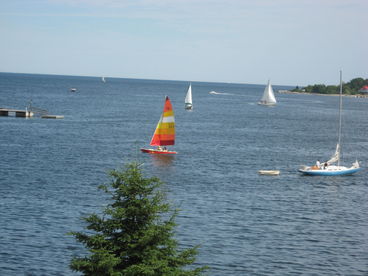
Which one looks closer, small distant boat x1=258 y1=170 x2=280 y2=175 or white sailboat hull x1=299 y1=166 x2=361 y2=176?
small distant boat x1=258 y1=170 x2=280 y2=175

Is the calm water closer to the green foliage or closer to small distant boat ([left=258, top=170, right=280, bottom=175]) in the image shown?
small distant boat ([left=258, top=170, right=280, bottom=175])

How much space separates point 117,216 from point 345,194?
163 ft

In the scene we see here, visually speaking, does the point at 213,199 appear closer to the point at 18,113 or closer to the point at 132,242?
the point at 132,242

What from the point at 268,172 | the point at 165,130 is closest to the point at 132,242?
the point at 268,172

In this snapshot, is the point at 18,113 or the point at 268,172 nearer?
A: the point at 268,172

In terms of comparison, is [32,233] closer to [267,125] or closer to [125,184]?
[125,184]

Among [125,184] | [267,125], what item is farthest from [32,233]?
[267,125]

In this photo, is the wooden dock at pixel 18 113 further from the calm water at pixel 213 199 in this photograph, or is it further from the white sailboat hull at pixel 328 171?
the white sailboat hull at pixel 328 171

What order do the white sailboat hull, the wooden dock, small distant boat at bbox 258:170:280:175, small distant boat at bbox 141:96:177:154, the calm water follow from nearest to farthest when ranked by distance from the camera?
the calm water
small distant boat at bbox 258:170:280:175
the white sailboat hull
small distant boat at bbox 141:96:177:154
the wooden dock

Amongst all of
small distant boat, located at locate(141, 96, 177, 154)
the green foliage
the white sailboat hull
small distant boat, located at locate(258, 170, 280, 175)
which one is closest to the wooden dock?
small distant boat, located at locate(141, 96, 177, 154)

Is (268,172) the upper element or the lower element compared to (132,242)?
lower

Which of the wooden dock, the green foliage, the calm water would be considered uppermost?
the wooden dock

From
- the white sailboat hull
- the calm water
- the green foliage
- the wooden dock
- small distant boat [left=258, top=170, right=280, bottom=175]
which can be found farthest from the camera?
the wooden dock

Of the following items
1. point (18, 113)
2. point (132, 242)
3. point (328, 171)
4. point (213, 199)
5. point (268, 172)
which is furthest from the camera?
point (18, 113)
